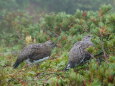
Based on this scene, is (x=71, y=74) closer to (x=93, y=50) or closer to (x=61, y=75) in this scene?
(x=93, y=50)

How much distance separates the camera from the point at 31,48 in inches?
257

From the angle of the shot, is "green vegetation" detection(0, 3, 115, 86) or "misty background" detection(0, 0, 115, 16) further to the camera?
"misty background" detection(0, 0, 115, 16)

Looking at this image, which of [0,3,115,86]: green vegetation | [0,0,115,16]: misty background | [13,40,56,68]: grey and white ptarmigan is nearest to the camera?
[0,3,115,86]: green vegetation

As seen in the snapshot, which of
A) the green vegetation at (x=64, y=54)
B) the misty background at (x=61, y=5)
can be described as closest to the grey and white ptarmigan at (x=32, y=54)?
the green vegetation at (x=64, y=54)

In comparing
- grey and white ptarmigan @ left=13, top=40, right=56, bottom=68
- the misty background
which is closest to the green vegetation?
grey and white ptarmigan @ left=13, top=40, right=56, bottom=68

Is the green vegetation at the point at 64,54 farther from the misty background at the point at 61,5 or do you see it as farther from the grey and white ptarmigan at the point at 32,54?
the misty background at the point at 61,5

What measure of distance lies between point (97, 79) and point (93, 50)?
31.1 inches

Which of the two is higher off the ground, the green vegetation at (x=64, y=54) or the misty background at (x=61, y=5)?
the misty background at (x=61, y=5)

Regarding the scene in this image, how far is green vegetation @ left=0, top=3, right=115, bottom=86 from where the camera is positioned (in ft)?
12.2

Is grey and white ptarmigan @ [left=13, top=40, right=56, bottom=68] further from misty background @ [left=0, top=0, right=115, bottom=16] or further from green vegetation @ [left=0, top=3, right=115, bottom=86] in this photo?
misty background @ [left=0, top=0, right=115, bottom=16]

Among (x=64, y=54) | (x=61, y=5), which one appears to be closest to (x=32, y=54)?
(x=64, y=54)

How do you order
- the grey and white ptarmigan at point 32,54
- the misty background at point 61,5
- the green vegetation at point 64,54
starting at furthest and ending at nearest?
the misty background at point 61,5, the grey and white ptarmigan at point 32,54, the green vegetation at point 64,54

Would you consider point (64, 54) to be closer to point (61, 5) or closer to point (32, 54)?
point (32, 54)

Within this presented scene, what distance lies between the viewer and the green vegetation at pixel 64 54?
3730 mm
